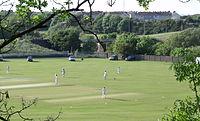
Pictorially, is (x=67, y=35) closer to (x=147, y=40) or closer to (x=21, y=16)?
(x=147, y=40)

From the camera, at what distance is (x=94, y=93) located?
136ft

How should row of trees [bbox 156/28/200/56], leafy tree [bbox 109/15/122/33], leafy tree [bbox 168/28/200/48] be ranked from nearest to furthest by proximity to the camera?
row of trees [bbox 156/28/200/56], leafy tree [bbox 168/28/200/48], leafy tree [bbox 109/15/122/33]

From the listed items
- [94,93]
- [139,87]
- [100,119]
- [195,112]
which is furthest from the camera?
[139,87]

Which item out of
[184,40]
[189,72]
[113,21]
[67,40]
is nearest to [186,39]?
[184,40]

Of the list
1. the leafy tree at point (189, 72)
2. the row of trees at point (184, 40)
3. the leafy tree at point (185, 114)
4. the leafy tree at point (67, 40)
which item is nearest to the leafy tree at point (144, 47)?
the row of trees at point (184, 40)

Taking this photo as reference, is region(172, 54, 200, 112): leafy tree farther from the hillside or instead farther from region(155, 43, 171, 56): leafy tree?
the hillside

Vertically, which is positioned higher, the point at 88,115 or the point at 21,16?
the point at 21,16

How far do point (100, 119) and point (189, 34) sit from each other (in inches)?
3646

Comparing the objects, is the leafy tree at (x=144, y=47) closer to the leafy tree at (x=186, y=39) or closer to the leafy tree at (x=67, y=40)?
the leafy tree at (x=186, y=39)

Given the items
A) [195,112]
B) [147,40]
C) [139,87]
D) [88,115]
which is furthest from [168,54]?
[195,112]

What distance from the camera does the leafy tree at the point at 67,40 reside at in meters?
122

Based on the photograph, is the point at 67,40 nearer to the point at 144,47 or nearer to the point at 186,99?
the point at 144,47

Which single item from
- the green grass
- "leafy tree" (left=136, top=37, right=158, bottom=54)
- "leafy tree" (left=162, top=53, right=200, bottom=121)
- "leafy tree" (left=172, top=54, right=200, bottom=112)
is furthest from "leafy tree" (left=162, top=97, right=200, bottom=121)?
"leafy tree" (left=136, top=37, right=158, bottom=54)

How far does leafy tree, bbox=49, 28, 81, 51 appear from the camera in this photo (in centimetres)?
12169
